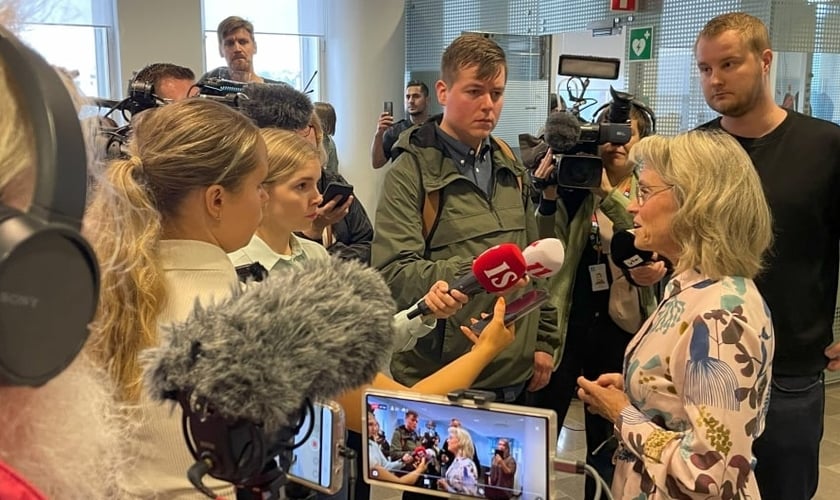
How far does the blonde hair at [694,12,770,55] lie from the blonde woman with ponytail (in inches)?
63.4

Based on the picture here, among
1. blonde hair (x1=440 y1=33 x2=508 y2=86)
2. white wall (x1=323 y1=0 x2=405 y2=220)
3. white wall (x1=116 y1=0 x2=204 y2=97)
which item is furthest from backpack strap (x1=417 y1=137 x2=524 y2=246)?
white wall (x1=323 y1=0 x2=405 y2=220)

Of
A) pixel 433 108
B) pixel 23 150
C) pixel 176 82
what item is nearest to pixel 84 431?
pixel 23 150

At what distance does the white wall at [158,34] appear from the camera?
20.0ft

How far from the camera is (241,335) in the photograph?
0.66 m

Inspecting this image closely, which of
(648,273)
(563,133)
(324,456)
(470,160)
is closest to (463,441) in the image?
(324,456)

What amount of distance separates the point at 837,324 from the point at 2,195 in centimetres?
510

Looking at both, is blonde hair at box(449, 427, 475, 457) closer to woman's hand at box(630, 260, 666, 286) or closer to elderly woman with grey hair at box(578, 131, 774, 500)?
elderly woman with grey hair at box(578, 131, 774, 500)

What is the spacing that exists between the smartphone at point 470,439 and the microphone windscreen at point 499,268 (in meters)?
0.55

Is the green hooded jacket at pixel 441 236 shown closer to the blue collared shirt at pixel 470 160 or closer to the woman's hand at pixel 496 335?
the blue collared shirt at pixel 470 160

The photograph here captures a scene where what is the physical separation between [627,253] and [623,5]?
117 inches

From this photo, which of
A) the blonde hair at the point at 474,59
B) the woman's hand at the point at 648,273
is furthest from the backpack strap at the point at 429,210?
the woman's hand at the point at 648,273

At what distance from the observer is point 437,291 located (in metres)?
1.77

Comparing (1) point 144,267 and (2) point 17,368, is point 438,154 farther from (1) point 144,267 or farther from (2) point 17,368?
(2) point 17,368

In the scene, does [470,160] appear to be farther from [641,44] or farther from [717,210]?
[641,44]
